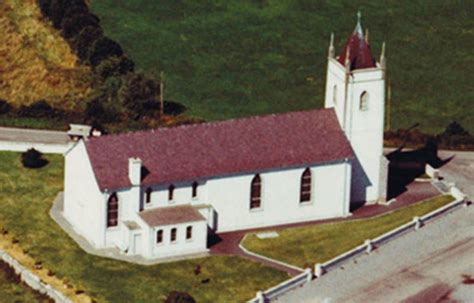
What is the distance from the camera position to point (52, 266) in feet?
381

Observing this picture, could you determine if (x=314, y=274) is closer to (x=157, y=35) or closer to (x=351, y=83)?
(x=351, y=83)

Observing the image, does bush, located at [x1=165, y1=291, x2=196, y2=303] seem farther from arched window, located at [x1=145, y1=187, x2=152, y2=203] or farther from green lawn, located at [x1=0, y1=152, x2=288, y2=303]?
arched window, located at [x1=145, y1=187, x2=152, y2=203]

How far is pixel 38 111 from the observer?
147m

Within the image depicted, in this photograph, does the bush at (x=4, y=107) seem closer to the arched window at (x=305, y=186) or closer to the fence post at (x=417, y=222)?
the arched window at (x=305, y=186)

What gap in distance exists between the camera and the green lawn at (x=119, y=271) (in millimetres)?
111375

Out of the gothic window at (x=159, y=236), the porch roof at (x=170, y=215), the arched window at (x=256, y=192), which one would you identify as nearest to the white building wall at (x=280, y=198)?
the arched window at (x=256, y=192)

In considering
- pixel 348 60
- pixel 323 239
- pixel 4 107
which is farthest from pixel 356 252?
pixel 4 107

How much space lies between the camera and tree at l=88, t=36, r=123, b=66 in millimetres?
155625

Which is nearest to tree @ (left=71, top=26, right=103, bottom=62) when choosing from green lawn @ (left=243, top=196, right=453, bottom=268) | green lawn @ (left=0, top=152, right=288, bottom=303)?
green lawn @ (left=0, top=152, right=288, bottom=303)

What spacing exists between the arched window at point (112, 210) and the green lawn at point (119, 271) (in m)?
3.27

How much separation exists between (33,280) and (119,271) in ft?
21.1

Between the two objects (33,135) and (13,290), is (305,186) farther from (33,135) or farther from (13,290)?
(33,135)

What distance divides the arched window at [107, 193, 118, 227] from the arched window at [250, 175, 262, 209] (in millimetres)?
11279

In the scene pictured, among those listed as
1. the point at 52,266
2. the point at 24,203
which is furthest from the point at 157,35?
the point at 52,266
